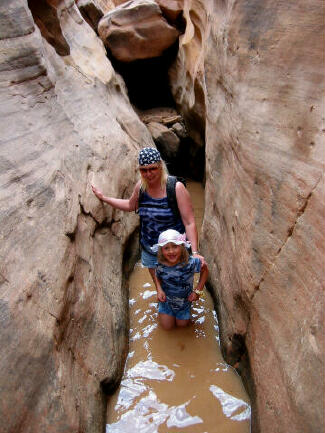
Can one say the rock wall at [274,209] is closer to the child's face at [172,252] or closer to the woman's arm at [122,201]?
the child's face at [172,252]

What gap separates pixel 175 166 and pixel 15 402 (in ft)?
23.7

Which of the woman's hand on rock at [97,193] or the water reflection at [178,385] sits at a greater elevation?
the woman's hand on rock at [97,193]

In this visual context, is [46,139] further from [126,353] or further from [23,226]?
[126,353]

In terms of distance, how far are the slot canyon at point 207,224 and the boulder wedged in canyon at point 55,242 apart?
0.01 metres

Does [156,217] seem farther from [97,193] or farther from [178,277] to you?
[97,193]

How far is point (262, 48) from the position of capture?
301 cm

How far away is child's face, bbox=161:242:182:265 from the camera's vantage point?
3222mm

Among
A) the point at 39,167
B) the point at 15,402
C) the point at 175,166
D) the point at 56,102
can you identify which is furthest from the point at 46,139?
the point at 175,166

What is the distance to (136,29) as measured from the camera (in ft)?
29.5

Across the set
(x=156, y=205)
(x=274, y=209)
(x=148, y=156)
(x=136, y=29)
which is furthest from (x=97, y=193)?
(x=136, y=29)

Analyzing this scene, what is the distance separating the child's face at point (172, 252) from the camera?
322 centimetres

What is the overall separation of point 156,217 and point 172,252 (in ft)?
1.93

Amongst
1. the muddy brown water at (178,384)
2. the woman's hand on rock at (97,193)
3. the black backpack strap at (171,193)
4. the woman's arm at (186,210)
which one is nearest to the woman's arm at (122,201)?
the woman's hand on rock at (97,193)

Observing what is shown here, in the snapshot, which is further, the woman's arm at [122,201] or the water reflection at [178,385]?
the woman's arm at [122,201]
